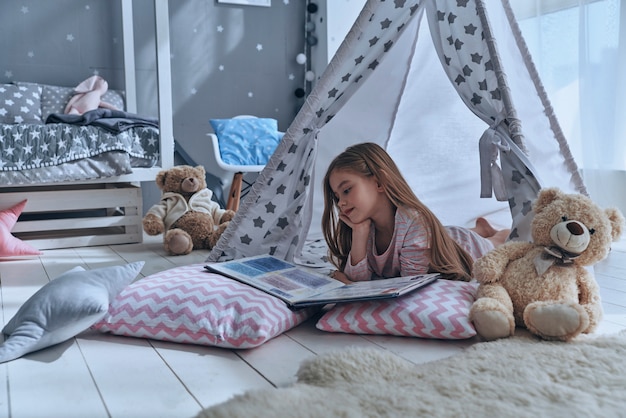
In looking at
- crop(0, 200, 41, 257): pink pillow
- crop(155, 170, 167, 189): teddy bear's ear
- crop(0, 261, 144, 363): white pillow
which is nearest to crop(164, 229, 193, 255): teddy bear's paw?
crop(155, 170, 167, 189): teddy bear's ear

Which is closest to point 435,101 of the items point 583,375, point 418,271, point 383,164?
point 383,164

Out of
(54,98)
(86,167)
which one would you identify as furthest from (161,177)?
(54,98)

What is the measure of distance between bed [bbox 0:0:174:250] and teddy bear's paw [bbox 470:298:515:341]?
6.36 feet

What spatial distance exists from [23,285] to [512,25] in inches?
69.1

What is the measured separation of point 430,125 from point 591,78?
2.51 feet

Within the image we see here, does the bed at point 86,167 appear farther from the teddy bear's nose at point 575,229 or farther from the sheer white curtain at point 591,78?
the teddy bear's nose at point 575,229

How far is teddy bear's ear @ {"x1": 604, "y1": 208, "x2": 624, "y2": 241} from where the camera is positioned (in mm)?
1474

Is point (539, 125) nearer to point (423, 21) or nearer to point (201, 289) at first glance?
point (423, 21)

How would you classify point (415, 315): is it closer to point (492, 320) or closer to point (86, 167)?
point (492, 320)

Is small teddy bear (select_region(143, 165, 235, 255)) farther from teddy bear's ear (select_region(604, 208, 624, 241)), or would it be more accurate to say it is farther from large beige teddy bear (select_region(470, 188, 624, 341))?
teddy bear's ear (select_region(604, 208, 624, 241))

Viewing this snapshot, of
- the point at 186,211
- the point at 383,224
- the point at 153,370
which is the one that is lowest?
the point at 153,370

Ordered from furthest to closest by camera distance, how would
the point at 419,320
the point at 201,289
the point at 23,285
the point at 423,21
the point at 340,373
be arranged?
the point at 423,21 < the point at 23,285 < the point at 201,289 < the point at 419,320 < the point at 340,373

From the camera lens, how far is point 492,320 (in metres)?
1.34

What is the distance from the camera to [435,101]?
2.45 meters
